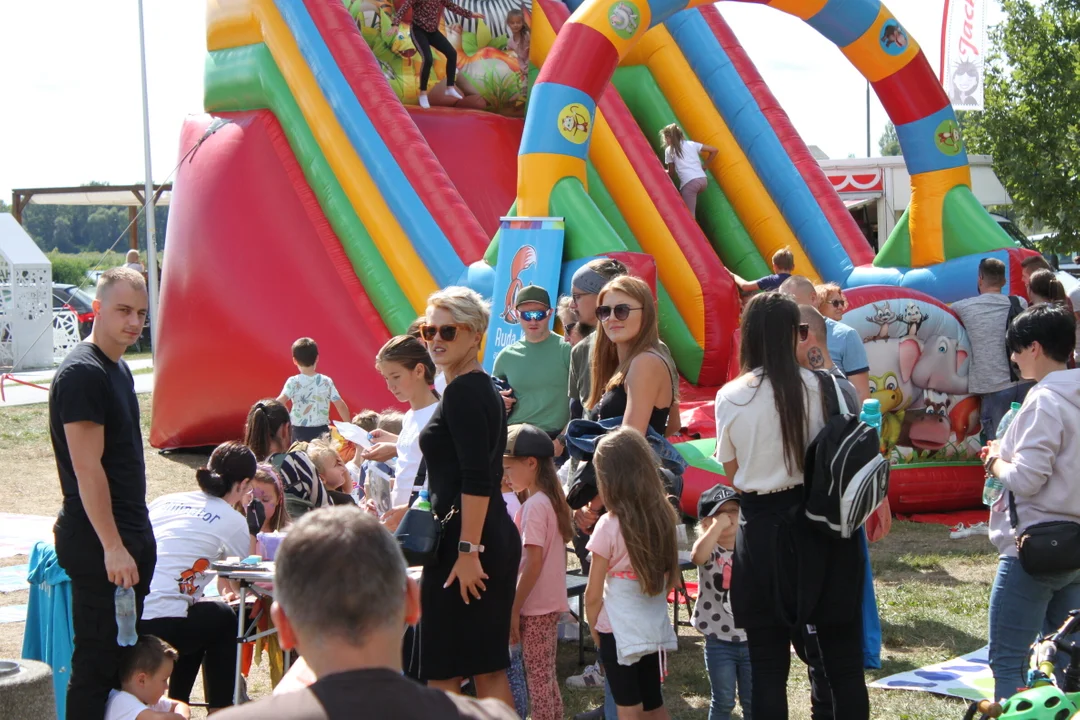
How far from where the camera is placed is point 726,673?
12.4 ft

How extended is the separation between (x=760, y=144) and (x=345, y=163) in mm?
3247

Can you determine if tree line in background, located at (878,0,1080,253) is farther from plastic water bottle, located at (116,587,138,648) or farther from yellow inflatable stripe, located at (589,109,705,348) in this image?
plastic water bottle, located at (116,587,138,648)

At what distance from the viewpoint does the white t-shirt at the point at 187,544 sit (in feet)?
13.5

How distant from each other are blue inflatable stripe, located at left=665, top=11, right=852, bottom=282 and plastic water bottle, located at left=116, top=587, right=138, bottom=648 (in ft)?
21.9

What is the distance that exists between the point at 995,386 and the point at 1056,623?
3697 mm

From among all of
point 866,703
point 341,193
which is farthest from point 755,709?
point 341,193

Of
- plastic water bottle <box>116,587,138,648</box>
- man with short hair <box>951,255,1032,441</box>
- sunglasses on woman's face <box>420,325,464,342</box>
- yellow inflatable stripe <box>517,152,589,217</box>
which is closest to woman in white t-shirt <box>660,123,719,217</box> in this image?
yellow inflatable stripe <box>517,152,589,217</box>

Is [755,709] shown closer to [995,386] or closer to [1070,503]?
[1070,503]

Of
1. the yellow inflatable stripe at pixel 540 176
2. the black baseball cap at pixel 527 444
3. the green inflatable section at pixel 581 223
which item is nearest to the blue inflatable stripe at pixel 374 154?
the yellow inflatable stripe at pixel 540 176

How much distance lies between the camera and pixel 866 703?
11.1 feet

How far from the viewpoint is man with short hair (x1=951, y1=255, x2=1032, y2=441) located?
282 inches

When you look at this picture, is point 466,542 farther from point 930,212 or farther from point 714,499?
point 930,212

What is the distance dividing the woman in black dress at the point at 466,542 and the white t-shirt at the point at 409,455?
591mm

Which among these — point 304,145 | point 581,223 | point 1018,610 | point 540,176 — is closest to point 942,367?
point 581,223
